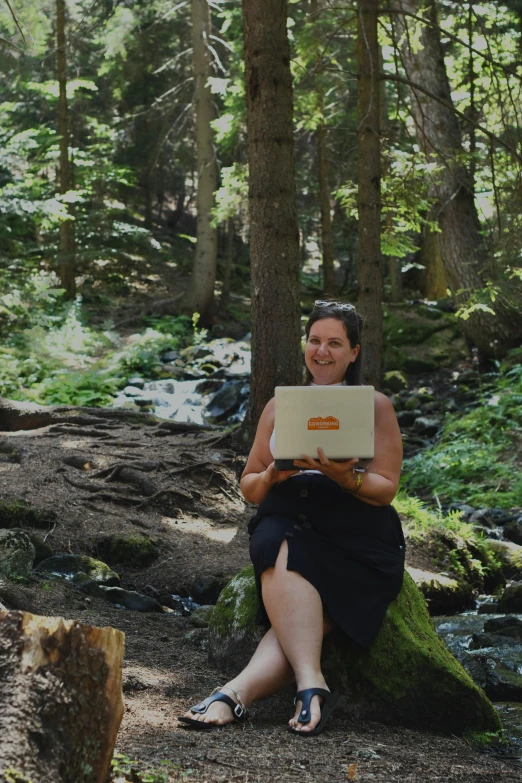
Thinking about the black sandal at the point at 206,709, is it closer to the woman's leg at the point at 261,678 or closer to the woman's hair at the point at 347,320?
the woman's leg at the point at 261,678

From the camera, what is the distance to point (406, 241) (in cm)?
1069

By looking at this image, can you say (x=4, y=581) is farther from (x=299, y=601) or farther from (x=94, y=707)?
(x=94, y=707)

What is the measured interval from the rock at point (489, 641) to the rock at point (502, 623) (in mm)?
241

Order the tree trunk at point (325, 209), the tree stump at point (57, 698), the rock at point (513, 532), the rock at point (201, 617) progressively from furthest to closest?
the tree trunk at point (325, 209)
the rock at point (513, 532)
the rock at point (201, 617)
the tree stump at point (57, 698)

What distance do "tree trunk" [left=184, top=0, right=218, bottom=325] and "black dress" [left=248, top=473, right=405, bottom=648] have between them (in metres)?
15.6

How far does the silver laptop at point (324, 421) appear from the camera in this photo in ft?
11.4

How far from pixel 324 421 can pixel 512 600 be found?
12.8 feet

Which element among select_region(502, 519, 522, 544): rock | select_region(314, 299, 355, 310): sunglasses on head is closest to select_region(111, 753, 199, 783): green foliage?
select_region(314, 299, 355, 310): sunglasses on head

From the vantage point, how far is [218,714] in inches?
128

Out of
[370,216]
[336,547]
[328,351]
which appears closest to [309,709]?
[336,547]

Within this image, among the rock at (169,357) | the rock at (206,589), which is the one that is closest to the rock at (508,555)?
the rock at (206,589)

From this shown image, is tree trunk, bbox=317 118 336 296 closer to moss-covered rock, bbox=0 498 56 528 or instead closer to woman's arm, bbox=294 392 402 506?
moss-covered rock, bbox=0 498 56 528

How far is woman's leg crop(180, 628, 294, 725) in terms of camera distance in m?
3.29

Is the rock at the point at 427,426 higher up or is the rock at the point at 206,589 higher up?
the rock at the point at 427,426
